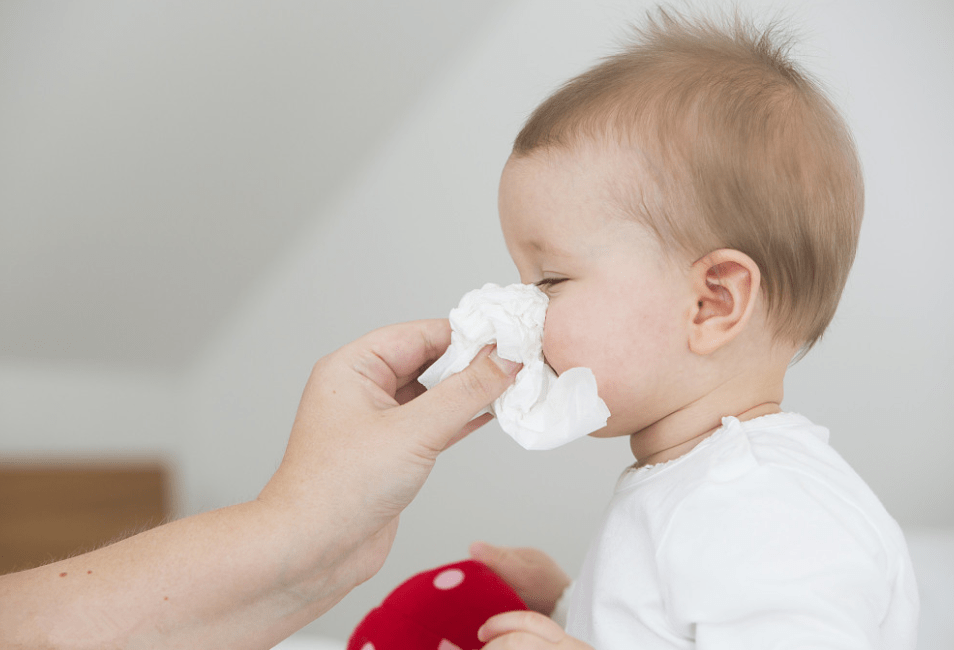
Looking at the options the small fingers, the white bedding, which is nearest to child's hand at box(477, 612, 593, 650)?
the small fingers

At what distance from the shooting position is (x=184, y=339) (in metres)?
2.37

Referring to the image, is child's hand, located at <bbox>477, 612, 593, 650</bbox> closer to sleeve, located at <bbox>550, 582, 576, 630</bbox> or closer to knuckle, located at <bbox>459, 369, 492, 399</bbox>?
knuckle, located at <bbox>459, 369, 492, 399</bbox>

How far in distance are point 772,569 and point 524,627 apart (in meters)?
0.23

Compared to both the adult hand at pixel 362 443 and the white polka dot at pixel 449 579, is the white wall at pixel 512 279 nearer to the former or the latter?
the white polka dot at pixel 449 579

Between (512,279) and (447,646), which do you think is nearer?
(447,646)

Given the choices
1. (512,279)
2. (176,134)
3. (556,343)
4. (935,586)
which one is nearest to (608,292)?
(556,343)

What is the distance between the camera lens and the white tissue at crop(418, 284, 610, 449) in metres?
0.73

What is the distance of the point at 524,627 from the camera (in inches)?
26.3

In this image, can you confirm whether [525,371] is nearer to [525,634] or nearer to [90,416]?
[525,634]

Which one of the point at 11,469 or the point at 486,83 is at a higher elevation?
the point at 486,83

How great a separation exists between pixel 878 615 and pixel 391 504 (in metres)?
0.45

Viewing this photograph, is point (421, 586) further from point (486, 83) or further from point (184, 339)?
point (184, 339)

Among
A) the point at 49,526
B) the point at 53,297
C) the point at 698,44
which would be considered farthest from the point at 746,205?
the point at 49,526

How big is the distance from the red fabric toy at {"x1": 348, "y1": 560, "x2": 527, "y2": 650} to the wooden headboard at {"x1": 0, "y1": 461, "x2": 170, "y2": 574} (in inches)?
60.6
